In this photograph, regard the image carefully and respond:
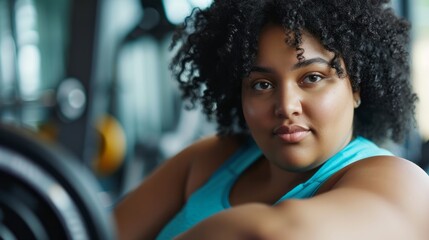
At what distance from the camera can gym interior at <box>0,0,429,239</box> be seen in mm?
1030

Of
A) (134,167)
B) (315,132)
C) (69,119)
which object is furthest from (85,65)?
(134,167)

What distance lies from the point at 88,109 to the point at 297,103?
0.63 meters

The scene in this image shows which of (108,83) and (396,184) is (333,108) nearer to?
(396,184)

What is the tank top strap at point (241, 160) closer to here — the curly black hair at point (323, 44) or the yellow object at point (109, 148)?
the curly black hair at point (323, 44)

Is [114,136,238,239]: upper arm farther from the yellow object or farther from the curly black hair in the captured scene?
the yellow object

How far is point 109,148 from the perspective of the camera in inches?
133

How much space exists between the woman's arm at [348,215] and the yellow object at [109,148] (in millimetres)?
2459

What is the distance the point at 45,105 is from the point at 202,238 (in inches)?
33.2

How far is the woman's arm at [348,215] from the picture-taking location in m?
0.78

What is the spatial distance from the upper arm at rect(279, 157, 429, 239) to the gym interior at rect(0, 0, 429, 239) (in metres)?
0.37

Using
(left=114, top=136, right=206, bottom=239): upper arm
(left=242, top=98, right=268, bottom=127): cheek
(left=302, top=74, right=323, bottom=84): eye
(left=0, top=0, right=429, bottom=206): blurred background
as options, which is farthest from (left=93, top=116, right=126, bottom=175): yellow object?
(left=302, top=74, right=323, bottom=84): eye

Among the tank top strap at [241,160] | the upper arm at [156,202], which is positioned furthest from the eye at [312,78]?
the upper arm at [156,202]

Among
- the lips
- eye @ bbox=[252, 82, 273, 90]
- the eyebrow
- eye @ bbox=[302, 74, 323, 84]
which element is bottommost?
the lips

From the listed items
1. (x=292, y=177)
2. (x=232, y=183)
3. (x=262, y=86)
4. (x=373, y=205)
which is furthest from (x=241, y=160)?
(x=373, y=205)
